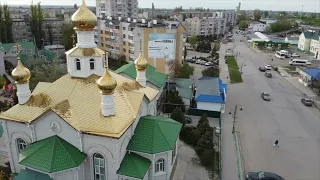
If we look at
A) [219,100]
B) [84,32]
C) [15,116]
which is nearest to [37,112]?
[15,116]

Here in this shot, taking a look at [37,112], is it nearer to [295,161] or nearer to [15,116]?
[15,116]

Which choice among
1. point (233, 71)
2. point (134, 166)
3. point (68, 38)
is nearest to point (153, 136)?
point (134, 166)

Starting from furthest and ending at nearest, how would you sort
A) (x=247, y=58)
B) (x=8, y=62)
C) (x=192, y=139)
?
(x=247, y=58), (x=8, y=62), (x=192, y=139)

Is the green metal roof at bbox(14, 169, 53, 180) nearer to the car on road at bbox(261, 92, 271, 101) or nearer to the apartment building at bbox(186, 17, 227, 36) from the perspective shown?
the car on road at bbox(261, 92, 271, 101)

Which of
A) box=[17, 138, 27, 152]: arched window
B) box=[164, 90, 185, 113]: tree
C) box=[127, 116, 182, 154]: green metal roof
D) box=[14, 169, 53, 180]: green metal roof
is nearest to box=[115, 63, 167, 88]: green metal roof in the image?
box=[164, 90, 185, 113]: tree

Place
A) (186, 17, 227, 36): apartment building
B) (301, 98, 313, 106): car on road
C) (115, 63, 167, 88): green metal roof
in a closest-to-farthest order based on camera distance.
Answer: (115, 63, 167, 88): green metal roof
(301, 98, 313, 106): car on road
(186, 17, 227, 36): apartment building

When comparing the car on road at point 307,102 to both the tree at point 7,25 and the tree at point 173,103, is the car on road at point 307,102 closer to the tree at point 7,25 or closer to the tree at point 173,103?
the tree at point 173,103

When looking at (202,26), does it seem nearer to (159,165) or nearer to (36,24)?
(36,24)
